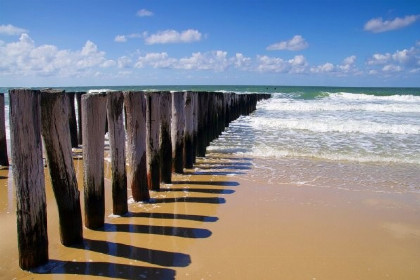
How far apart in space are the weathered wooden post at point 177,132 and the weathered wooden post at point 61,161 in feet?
10.4

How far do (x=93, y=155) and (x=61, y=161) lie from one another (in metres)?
0.50

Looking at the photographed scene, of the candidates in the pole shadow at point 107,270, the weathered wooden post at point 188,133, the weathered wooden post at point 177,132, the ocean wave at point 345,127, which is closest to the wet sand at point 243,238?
the pole shadow at point 107,270

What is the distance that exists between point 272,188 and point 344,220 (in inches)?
61.2

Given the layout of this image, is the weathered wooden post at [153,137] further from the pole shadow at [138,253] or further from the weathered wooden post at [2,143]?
the weathered wooden post at [2,143]

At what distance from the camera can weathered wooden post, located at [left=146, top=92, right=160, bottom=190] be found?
5465 mm

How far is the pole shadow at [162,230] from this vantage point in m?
4.00

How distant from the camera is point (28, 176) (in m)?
3.11

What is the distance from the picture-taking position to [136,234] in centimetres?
394

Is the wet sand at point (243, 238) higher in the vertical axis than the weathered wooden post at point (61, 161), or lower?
lower

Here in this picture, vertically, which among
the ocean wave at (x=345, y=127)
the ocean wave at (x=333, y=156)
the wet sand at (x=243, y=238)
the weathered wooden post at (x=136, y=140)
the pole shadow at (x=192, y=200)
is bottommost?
the wet sand at (x=243, y=238)

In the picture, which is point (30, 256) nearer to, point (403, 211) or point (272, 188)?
point (272, 188)

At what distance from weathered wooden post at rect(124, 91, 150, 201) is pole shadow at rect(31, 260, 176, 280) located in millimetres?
1764

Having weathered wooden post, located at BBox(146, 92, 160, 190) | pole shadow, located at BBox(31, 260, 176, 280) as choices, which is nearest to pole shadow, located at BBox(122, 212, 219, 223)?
weathered wooden post, located at BBox(146, 92, 160, 190)

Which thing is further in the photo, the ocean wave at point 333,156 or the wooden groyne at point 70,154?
the ocean wave at point 333,156
